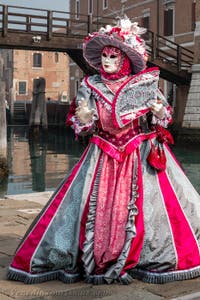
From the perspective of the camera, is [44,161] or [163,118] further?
[44,161]

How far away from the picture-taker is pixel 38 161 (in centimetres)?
2066

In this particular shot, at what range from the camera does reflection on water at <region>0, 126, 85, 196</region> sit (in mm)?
14367

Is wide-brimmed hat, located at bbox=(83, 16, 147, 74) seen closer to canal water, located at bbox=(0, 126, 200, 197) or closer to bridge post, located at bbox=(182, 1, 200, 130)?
canal water, located at bbox=(0, 126, 200, 197)

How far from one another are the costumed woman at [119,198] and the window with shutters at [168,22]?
87.0ft

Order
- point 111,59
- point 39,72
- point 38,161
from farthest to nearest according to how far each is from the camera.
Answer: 1. point 39,72
2. point 38,161
3. point 111,59

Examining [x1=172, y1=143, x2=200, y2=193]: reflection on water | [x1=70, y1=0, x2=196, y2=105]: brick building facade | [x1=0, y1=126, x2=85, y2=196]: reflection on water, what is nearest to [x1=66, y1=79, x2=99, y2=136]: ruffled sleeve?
[x1=0, y1=126, x2=85, y2=196]: reflection on water

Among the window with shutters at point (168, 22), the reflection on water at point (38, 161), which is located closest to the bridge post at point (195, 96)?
the reflection on water at point (38, 161)

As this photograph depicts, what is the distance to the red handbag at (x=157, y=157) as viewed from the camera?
4125 millimetres

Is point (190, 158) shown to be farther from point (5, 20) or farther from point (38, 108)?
point (38, 108)

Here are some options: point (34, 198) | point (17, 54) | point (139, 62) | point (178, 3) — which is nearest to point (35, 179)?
point (34, 198)

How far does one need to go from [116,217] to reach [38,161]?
55.1 feet

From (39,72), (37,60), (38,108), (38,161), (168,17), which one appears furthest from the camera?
(37,60)

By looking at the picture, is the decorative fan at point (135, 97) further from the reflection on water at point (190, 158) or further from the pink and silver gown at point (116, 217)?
the reflection on water at point (190, 158)

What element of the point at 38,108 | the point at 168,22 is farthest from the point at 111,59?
the point at 38,108
